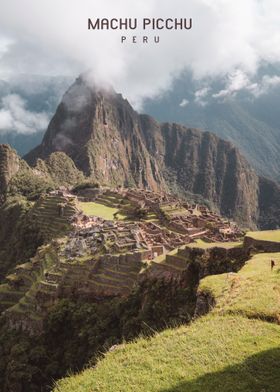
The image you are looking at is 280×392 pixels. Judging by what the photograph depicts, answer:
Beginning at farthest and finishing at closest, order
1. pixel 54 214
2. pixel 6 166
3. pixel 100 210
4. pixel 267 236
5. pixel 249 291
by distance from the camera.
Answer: pixel 6 166 → pixel 100 210 → pixel 54 214 → pixel 267 236 → pixel 249 291

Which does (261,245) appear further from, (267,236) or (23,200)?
(23,200)

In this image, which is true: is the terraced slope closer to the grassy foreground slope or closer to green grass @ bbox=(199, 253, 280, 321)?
green grass @ bbox=(199, 253, 280, 321)

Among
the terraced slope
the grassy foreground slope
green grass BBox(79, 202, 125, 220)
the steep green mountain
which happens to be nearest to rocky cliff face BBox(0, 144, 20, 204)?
the steep green mountain

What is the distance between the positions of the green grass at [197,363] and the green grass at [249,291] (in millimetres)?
512

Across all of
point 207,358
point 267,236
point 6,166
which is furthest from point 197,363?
point 6,166

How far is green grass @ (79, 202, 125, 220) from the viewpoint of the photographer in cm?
6226

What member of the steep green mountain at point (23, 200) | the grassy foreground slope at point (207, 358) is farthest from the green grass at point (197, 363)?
the steep green mountain at point (23, 200)

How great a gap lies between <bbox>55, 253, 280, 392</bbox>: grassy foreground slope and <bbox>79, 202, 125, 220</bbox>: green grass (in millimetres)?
50566

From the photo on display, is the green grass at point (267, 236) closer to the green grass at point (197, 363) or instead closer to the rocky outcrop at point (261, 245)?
the rocky outcrop at point (261, 245)

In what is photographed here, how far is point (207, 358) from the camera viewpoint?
7961 millimetres

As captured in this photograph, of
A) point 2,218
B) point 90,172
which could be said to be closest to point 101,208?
point 2,218

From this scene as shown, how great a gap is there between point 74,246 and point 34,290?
464cm

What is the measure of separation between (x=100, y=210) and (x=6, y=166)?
46313mm

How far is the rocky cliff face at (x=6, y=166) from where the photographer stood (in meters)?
106
